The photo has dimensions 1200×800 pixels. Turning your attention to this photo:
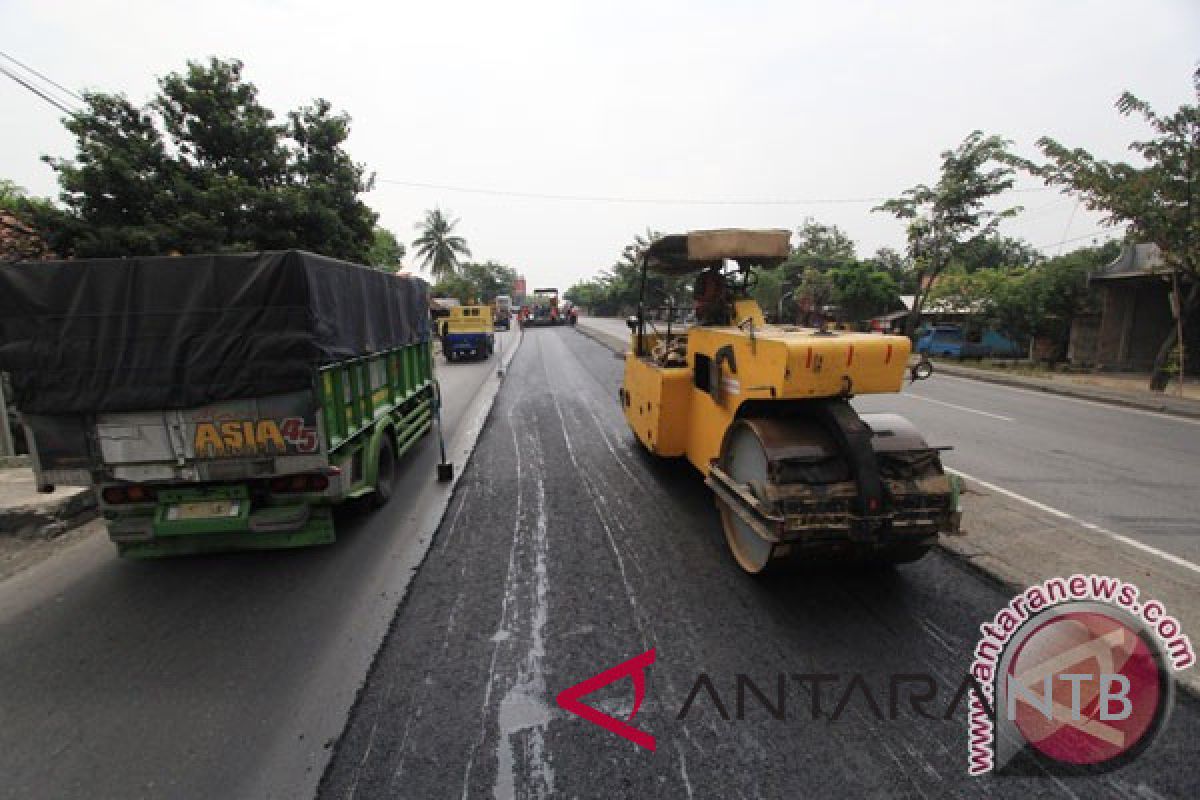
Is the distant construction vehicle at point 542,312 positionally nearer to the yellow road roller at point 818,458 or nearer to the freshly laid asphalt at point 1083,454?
the freshly laid asphalt at point 1083,454

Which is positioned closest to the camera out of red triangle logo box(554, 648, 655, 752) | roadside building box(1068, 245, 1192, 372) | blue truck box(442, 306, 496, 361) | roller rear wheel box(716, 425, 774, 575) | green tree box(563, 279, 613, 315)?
red triangle logo box(554, 648, 655, 752)

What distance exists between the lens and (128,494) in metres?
3.87

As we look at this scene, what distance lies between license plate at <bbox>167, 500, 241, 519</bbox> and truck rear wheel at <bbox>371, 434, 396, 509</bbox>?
1.37m

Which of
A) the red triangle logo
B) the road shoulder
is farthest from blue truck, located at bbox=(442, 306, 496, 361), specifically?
the red triangle logo

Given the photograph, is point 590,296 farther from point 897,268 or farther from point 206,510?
point 206,510

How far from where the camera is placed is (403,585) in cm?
379

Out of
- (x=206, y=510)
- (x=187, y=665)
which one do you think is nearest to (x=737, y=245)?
(x=206, y=510)

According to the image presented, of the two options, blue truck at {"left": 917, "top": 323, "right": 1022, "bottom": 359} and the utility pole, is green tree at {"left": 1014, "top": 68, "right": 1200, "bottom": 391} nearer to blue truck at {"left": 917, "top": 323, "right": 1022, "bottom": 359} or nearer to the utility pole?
blue truck at {"left": 917, "top": 323, "right": 1022, "bottom": 359}

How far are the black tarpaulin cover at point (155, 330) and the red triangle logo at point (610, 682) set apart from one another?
284 cm

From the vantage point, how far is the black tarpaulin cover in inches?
142

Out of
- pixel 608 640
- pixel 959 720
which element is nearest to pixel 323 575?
pixel 608 640

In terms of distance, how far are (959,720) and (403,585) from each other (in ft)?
11.2

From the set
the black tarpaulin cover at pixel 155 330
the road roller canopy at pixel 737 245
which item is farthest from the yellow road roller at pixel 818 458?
the black tarpaulin cover at pixel 155 330

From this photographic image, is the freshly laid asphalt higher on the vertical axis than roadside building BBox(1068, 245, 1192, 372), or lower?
lower
